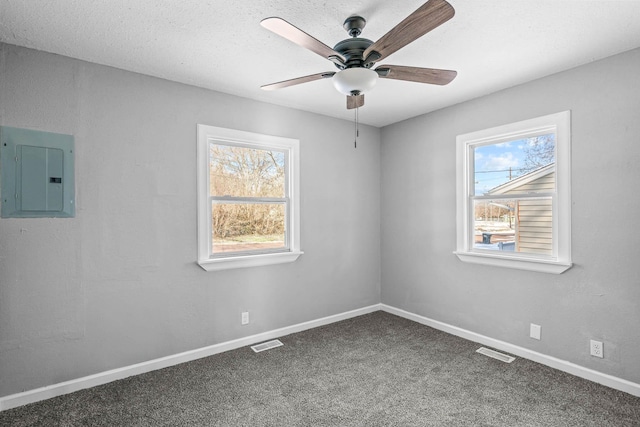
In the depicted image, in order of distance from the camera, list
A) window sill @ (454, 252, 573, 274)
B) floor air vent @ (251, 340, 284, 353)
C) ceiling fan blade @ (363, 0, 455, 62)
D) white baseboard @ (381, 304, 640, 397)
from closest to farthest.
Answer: ceiling fan blade @ (363, 0, 455, 62) → white baseboard @ (381, 304, 640, 397) → window sill @ (454, 252, 573, 274) → floor air vent @ (251, 340, 284, 353)

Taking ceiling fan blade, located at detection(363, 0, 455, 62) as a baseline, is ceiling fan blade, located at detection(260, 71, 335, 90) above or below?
below

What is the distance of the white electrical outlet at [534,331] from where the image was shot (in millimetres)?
2885

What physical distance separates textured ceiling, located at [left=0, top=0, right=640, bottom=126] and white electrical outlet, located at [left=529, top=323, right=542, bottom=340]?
85.0 inches

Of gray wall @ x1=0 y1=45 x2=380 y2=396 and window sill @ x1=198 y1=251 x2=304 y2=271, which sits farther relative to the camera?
window sill @ x1=198 y1=251 x2=304 y2=271

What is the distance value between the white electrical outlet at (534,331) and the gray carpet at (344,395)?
229 millimetres

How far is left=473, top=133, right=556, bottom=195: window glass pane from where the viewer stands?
293 cm

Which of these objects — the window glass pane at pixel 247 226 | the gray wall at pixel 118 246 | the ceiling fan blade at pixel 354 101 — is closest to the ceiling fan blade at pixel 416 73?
the ceiling fan blade at pixel 354 101

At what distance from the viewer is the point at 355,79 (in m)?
1.85

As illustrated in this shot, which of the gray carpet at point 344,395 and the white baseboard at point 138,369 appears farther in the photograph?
the white baseboard at point 138,369

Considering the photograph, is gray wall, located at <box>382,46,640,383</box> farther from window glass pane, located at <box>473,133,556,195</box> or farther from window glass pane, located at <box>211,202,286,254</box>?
window glass pane, located at <box>211,202,286,254</box>

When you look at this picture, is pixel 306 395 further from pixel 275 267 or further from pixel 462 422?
pixel 275 267

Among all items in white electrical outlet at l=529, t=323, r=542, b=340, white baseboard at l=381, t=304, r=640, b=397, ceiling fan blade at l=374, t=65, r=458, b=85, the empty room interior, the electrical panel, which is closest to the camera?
ceiling fan blade at l=374, t=65, r=458, b=85

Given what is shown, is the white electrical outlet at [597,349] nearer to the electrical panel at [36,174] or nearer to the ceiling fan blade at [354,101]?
the ceiling fan blade at [354,101]

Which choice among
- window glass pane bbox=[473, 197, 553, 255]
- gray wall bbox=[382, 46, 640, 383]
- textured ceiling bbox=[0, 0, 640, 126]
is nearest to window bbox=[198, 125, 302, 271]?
textured ceiling bbox=[0, 0, 640, 126]
